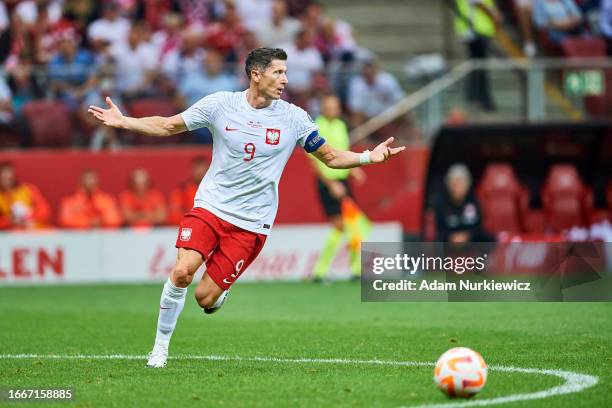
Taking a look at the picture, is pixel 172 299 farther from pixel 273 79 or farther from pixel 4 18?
pixel 4 18

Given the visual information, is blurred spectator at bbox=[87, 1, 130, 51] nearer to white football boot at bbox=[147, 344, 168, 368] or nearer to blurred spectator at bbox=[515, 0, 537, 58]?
blurred spectator at bbox=[515, 0, 537, 58]

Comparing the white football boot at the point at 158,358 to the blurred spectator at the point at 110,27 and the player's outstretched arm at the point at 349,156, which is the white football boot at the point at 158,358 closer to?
the player's outstretched arm at the point at 349,156

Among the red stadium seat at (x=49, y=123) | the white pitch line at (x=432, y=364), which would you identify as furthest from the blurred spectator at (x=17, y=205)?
the white pitch line at (x=432, y=364)

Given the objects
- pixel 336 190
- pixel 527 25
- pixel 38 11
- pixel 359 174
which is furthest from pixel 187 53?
pixel 527 25

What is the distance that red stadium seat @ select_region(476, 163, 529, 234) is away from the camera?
20625 millimetres

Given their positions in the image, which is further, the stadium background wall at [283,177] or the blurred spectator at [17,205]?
the stadium background wall at [283,177]

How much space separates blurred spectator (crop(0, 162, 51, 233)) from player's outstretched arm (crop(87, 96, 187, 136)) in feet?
35.4

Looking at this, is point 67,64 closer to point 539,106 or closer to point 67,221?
point 67,221

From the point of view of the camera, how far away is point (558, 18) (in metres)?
20.5

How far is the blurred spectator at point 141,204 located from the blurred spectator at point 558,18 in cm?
697

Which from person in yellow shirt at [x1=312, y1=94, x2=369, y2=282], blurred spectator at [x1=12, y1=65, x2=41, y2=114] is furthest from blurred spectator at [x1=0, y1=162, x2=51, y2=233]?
person in yellow shirt at [x1=312, y1=94, x2=369, y2=282]

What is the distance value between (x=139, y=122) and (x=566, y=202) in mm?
12504

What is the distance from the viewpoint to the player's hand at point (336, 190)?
18.1 metres

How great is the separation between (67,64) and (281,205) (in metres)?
4.27
